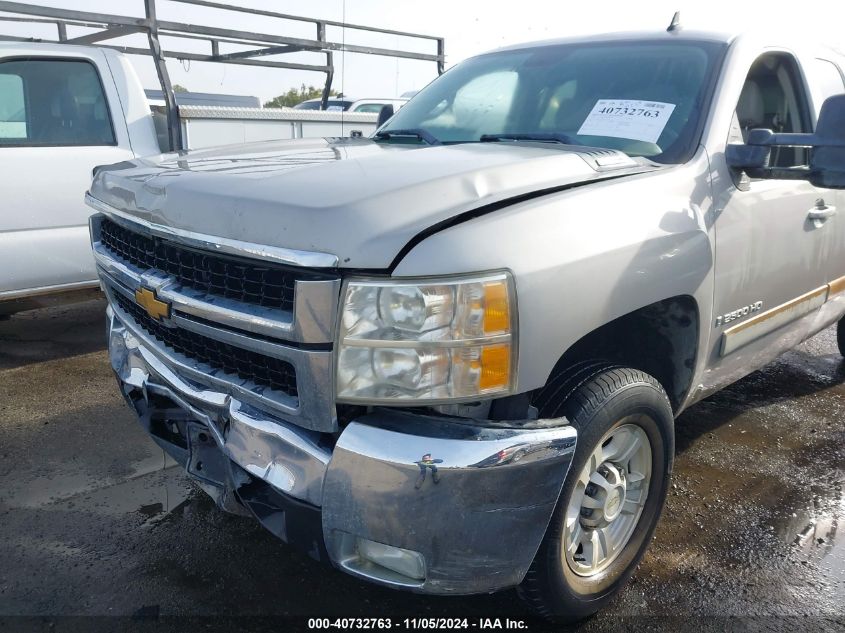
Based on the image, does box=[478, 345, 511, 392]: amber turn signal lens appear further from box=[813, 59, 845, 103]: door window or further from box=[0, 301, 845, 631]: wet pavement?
box=[813, 59, 845, 103]: door window

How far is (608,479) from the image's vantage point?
2.33 metres

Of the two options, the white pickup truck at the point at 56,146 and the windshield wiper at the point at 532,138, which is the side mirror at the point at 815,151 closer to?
the windshield wiper at the point at 532,138

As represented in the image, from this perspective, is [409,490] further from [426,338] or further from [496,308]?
[496,308]

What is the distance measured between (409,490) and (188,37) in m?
5.60

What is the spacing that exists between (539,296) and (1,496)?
253 cm

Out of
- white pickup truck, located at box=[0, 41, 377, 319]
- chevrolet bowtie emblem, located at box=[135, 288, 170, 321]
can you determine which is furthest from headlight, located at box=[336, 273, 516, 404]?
white pickup truck, located at box=[0, 41, 377, 319]

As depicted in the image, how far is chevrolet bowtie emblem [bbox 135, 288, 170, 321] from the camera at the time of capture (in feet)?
7.16

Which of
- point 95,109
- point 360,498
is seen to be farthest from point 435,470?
point 95,109

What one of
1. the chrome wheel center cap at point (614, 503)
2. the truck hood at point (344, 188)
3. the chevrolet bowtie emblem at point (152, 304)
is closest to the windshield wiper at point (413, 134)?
the truck hood at point (344, 188)

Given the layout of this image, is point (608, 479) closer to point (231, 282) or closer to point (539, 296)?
point (539, 296)

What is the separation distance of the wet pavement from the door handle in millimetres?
1176

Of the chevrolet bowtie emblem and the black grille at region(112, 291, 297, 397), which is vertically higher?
the chevrolet bowtie emblem

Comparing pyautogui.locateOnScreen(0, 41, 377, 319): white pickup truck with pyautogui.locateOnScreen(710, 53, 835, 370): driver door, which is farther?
pyautogui.locateOnScreen(0, 41, 377, 319): white pickup truck

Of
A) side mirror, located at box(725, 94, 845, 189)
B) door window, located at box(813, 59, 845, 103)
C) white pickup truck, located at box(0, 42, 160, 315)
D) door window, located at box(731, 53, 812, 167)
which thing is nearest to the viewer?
side mirror, located at box(725, 94, 845, 189)
